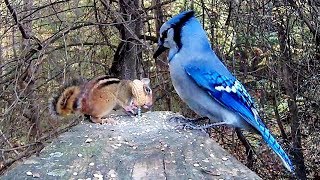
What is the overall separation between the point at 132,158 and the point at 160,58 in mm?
3023

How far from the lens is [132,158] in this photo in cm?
197

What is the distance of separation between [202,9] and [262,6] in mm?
462

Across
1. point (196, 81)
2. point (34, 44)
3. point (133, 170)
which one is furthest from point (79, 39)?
point (133, 170)

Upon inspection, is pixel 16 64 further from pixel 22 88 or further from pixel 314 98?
pixel 314 98

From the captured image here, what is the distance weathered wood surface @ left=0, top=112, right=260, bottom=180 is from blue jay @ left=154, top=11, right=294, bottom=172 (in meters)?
0.34

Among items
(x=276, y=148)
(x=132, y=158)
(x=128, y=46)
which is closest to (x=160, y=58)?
(x=128, y=46)

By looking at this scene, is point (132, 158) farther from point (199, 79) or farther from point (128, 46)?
point (128, 46)

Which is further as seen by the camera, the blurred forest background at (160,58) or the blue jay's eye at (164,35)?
the blurred forest background at (160,58)

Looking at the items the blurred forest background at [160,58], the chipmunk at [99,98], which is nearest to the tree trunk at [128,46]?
the blurred forest background at [160,58]

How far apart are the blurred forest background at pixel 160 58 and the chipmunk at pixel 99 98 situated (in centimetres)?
131

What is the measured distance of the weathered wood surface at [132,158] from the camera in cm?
178

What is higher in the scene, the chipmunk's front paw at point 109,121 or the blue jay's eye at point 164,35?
the blue jay's eye at point 164,35

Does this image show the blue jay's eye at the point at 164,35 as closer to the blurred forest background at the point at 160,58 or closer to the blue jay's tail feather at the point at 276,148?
the blue jay's tail feather at the point at 276,148

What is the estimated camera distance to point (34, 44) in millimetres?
4715
